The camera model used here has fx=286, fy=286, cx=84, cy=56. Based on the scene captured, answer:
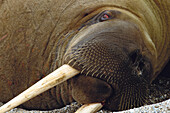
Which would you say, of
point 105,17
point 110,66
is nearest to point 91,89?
point 110,66

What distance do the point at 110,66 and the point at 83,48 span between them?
1.21ft

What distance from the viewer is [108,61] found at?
3107 mm

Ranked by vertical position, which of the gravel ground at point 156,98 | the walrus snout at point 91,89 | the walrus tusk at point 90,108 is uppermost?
the walrus snout at point 91,89

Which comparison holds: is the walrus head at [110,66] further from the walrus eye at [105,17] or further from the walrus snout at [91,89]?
the walrus eye at [105,17]

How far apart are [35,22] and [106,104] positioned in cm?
147

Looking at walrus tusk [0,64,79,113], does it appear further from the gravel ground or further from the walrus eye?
the walrus eye

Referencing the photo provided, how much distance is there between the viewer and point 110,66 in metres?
3.11

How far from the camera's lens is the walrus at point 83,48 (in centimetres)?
315

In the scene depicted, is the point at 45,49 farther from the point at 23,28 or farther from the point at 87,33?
the point at 87,33

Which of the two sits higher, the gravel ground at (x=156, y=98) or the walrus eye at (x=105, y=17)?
the walrus eye at (x=105, y=17)

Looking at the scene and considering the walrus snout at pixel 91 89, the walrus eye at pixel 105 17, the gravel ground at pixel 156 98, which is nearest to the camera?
the gravel ground at pixel 156 98

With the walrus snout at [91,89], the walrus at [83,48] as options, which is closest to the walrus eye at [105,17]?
the walrus at [83,48]

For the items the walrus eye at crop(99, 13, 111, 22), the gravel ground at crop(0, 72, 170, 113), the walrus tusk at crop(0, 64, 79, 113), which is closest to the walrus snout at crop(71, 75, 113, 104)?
the walrus tusk at crop(0, 64, 79, 113)

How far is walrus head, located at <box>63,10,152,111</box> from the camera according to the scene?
3.12 m
